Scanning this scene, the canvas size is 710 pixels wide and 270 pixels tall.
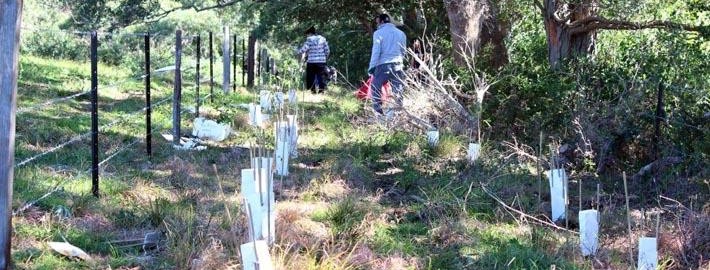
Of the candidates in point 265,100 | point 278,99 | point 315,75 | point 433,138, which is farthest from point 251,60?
point 433,138

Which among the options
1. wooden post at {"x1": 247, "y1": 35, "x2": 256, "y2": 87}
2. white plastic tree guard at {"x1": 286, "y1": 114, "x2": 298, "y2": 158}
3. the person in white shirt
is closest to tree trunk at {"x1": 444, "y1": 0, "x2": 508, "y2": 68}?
the person in white shirt

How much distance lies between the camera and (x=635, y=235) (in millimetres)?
5164

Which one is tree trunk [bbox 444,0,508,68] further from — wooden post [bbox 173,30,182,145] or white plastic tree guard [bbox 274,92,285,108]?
wooden post [bbox 173,30,182,145]

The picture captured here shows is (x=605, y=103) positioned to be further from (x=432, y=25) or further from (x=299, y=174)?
(x=432, y=25)

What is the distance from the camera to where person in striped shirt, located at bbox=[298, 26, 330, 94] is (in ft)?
47.5

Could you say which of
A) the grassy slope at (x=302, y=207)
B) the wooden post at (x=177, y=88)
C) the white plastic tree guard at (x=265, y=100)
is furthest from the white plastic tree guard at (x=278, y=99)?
the white plastic tree guard at (x=265, y=100)

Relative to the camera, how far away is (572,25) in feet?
33.7

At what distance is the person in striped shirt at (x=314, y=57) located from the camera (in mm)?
14492

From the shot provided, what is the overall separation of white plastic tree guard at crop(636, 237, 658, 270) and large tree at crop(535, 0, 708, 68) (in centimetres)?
590

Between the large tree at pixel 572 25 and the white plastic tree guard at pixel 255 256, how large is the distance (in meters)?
6.91

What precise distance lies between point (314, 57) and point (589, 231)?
32.9 feet

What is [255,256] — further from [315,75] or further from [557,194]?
[315,75]

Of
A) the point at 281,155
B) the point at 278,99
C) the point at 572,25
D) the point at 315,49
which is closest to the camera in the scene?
the point at 281,155

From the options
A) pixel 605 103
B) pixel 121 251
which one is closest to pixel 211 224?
pixel 121 251
